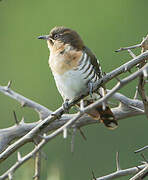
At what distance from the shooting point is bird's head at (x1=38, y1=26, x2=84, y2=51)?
2.97m

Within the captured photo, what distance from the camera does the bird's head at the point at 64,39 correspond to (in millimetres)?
2969

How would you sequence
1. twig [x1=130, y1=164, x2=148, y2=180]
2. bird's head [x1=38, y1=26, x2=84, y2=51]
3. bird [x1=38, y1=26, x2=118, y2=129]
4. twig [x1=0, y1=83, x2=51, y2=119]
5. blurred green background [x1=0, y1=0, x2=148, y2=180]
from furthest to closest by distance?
1. blurred green background [x1=0, y1=0, x2=148, y2=180]
2. bird's head [x1=38, y1=26, x2=84, y2=51]
3. bird [x1=38, y1=26, x2=118, y2=129]
4. twig [x1=0, y1=83, x2=51, y2=119]
5. twig [x1=130, y1=164, x2=148, y2=180]

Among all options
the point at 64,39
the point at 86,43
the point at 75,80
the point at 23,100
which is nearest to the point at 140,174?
the point at 23,100

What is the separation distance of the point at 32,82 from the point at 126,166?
2.12 meters

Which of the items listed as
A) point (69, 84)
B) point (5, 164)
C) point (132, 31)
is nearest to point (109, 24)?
point (132, 31)

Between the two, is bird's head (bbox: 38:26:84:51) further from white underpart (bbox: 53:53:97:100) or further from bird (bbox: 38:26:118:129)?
white underpart (bbox: 53:53:97:100)

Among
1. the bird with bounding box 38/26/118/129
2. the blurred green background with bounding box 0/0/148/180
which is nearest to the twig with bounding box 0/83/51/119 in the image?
the bird with bounding box 38/26/118/129

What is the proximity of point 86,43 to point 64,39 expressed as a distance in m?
3.18

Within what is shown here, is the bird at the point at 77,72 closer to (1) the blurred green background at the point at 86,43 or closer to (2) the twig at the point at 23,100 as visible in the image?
(2) the twig at the point at 23,100

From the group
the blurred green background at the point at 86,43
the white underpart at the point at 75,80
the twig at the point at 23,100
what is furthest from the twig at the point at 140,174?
the blurred green background at the point at 86,43

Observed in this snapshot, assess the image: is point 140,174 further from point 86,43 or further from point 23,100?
point 86,43

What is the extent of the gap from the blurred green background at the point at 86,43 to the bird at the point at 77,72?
6.56 ft

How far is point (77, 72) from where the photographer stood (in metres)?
2.77

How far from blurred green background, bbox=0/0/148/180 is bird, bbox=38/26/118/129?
2.00 meters
